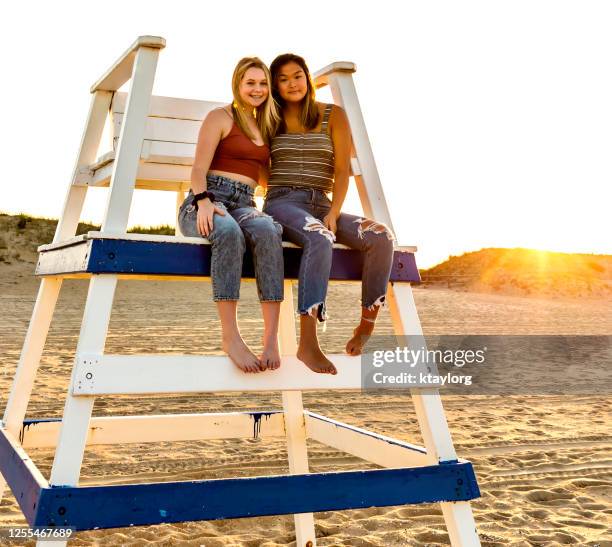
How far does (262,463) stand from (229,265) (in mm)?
3418

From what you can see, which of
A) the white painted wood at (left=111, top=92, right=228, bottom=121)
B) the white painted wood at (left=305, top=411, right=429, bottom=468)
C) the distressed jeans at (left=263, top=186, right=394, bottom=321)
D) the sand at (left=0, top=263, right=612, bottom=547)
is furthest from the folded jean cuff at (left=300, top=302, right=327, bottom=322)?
the sand at (left=0, top=263, right=612, bottom=547)

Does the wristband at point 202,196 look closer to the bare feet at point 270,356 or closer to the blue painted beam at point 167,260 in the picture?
the blue painted beam at point 167,260

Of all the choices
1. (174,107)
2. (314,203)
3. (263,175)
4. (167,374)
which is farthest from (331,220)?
(174,107)

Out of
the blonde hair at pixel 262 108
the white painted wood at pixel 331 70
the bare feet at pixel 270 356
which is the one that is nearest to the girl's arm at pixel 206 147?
the blonde hair at pixel 262 108

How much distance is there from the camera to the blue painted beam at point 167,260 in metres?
2.61

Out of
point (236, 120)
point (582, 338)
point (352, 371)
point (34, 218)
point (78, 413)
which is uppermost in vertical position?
point (34, 218)

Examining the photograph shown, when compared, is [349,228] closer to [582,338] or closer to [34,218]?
[582,338]

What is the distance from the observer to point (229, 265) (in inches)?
106

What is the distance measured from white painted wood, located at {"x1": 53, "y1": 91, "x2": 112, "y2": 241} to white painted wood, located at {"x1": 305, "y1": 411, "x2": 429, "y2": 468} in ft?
4.94

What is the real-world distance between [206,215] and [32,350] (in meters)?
1.29

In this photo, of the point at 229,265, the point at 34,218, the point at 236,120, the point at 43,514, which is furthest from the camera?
the point at 34,218

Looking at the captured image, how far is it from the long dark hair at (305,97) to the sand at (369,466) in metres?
2.29

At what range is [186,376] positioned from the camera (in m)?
2.64

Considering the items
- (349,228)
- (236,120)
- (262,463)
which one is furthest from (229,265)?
(262,463)
